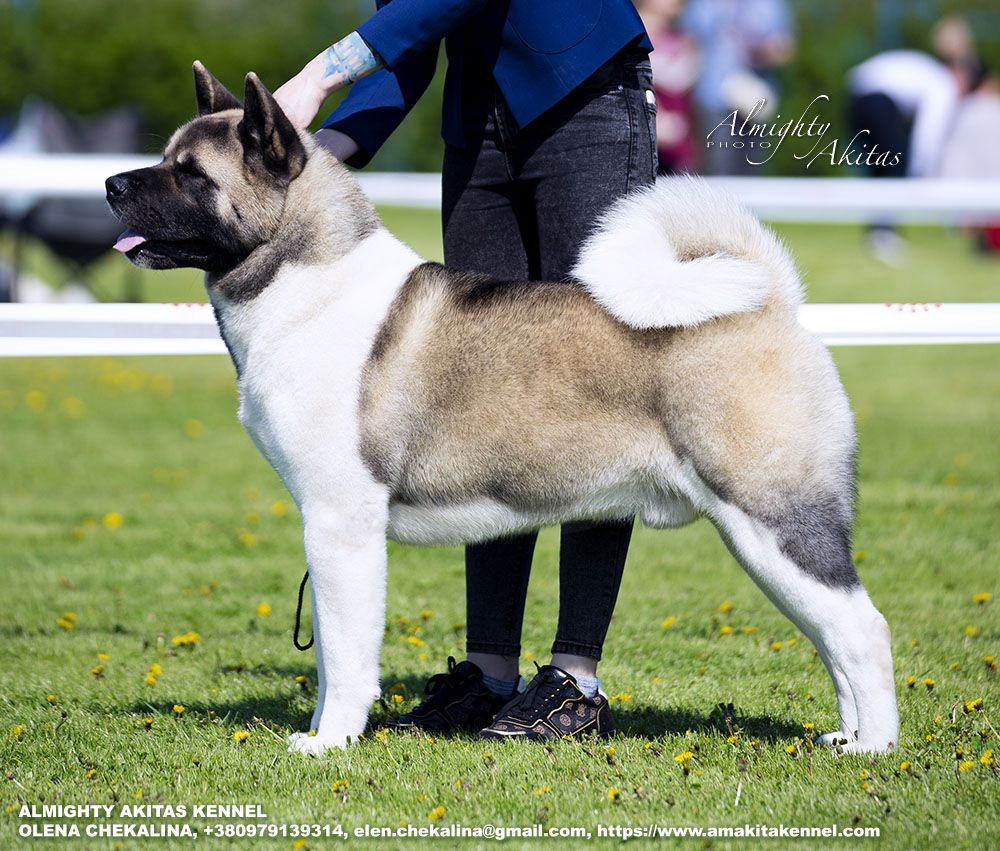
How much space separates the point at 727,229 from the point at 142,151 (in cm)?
1340

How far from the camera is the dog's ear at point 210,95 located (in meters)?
3.74

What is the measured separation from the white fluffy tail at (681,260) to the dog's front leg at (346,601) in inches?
34.4

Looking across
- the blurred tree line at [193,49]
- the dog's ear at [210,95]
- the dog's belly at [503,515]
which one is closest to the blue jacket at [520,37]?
the dog's ear at [210,95]

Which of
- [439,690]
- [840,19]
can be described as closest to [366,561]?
[439,690]

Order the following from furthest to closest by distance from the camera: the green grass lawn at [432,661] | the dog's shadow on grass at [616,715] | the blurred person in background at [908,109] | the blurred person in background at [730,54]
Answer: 1. the blurred person in background at [908,109]
2. the blurred person in background at [730,54]
3. the dog's shadow on grass at [616,715]
4. the green grass lawn at [432,661]

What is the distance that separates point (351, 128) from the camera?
12.8ft

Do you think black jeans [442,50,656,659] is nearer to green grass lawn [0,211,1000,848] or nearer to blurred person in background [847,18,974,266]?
green grass lawn [0,211,1000,848]

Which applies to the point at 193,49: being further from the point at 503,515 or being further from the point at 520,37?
the point at 503,515

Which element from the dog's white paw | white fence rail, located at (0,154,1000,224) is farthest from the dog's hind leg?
white fence rail, located at (0,154,1000,224)

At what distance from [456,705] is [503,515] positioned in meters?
0.71

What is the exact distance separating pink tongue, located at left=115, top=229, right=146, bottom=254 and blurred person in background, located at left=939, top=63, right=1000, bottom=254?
15.4m

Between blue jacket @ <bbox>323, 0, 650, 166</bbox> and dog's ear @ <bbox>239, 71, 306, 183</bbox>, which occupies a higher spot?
blue jacket @ <bbox>323, 0, 650, 166</bbox>

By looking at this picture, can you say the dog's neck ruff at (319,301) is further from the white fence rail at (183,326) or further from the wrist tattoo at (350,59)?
the white fence rail at (183,326)

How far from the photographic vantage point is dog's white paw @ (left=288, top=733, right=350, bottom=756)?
353cm
